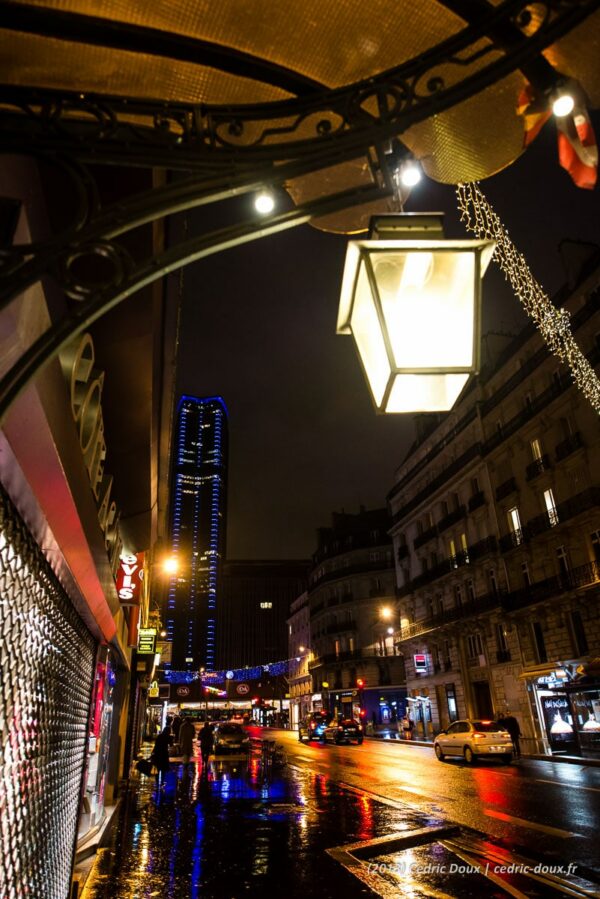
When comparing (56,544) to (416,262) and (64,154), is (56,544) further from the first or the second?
(416,262)

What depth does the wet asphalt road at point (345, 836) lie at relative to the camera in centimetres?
638

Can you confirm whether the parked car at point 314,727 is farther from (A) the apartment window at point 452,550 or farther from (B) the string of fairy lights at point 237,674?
(B) the string of fairy lights at point 237,674

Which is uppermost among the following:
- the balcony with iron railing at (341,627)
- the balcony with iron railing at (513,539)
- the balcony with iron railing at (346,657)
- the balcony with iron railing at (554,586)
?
the balcony with iron railing at (513,539)

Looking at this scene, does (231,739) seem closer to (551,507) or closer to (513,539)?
(513,539)

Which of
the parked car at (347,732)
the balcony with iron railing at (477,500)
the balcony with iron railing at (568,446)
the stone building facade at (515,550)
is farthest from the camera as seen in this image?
the balcony with iron railing at (477,500)

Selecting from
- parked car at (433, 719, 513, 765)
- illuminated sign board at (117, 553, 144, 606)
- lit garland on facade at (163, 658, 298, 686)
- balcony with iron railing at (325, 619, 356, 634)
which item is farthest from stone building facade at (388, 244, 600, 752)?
lit garland on facade at (163, 658, 298, 686)

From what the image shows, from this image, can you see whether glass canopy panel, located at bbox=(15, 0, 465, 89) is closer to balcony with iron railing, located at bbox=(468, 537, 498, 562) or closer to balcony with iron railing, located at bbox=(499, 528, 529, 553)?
balcony with iron railing, located at bbox=(499, 528, 529, 553)

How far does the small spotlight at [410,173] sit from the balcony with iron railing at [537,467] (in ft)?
94.0

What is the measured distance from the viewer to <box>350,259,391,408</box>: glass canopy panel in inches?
104

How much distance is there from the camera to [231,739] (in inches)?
913

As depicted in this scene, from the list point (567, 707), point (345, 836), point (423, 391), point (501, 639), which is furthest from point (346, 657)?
point (423, 391)

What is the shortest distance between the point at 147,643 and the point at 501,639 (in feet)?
73.3

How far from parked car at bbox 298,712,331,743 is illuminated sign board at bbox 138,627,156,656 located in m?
26.5

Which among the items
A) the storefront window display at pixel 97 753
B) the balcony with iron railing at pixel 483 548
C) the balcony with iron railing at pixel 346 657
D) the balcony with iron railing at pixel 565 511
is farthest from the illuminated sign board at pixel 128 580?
the balcony with iron railing at pixel 346 657
